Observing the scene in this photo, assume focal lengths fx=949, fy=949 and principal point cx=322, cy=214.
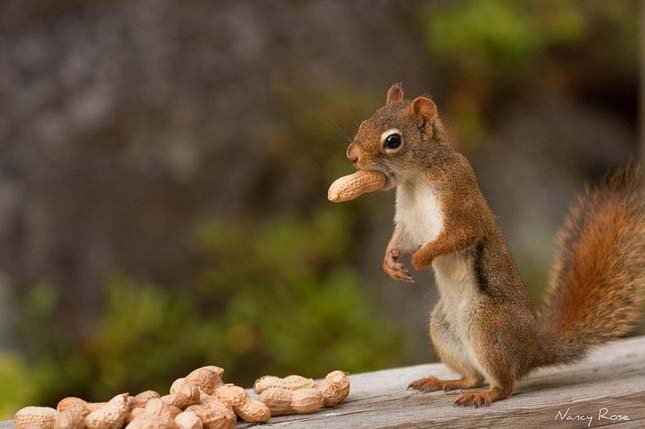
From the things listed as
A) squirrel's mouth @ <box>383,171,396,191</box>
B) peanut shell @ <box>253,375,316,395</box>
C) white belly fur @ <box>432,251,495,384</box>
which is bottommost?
peanut shell @ <box>253,375,316,395</box>

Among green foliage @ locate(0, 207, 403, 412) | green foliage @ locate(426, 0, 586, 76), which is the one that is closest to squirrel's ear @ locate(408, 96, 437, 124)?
green foliage @ locate(0, 207, 403, 412)

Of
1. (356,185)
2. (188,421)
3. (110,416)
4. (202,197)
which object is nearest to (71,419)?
(110,416)

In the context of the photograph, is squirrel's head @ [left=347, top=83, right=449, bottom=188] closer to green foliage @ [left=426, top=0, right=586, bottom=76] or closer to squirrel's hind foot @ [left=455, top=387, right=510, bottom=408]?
squirrel's hind foot @ [left=455, top=387, right=510, bottom=408]

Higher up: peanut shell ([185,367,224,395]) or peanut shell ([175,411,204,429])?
peanut shell ([185,367,224,395])

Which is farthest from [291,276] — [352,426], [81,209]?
→ [352,426]

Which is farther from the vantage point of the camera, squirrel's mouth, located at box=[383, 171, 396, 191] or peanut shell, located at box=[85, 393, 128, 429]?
squirrel's mouth, located at box=[383, 171, 396, 191]

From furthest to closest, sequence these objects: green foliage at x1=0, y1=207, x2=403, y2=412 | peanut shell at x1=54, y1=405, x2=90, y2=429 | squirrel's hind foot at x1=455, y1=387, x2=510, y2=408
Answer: green foliage at x1=0, y1=207, x2=403, y2=412
squirrel's hind foot at x1=455, y1=387, x2=510, y2=408
peanut shell at x1=54, y1=405, x2=90, y2=429

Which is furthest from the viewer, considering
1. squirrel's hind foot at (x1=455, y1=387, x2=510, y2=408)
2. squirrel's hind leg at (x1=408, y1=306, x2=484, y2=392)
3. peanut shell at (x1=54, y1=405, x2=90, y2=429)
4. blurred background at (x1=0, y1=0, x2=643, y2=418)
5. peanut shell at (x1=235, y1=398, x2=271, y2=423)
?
blurred background at (x1=0, y1=0, x2=643, y2=418)
